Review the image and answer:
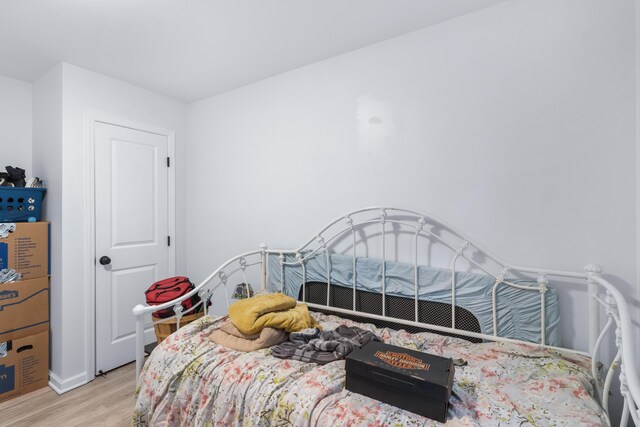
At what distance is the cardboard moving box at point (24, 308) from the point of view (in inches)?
84.5

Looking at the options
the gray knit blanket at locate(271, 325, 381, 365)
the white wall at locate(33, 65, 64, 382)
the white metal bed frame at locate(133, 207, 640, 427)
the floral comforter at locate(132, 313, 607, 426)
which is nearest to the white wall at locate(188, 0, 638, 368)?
the white metal bed frame at locate(133, 207, 640, 427)

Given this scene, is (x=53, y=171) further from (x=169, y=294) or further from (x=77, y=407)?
(x=77, y=407)

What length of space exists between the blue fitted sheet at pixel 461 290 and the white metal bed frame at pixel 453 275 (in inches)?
1.1

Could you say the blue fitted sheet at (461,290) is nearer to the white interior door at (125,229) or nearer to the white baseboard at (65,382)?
the white interior door at (125,229)

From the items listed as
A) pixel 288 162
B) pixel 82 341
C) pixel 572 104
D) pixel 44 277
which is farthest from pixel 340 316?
pixel 44 277

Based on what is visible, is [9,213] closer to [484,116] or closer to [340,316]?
[340,316]

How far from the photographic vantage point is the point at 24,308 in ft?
7.35

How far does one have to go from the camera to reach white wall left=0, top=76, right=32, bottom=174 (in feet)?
8.11

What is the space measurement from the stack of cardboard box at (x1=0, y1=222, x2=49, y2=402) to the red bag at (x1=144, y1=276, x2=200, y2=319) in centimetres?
80

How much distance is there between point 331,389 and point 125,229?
2.27m

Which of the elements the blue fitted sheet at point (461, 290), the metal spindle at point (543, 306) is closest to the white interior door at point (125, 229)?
the blue fitted sheet at point (461, 290)

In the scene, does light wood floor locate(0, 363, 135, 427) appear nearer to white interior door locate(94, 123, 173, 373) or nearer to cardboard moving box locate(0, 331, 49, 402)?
cardboard moving box locate(0, 331, 49, 402)

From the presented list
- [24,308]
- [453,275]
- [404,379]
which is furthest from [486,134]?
[24,308]

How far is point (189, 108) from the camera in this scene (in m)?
3.15
